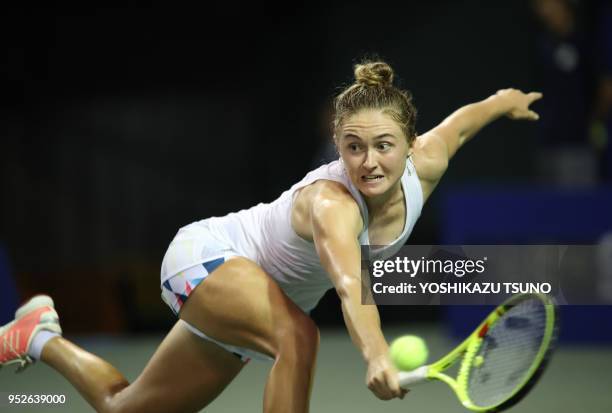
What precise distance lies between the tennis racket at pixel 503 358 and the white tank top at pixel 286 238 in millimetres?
482

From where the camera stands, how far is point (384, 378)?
248 cm

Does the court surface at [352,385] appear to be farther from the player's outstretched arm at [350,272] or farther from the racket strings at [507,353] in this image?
the player's outstretched arm at [350,272]

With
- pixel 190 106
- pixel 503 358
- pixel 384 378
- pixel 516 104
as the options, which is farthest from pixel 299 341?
pixel 190 106

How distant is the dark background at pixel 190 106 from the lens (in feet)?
25.5

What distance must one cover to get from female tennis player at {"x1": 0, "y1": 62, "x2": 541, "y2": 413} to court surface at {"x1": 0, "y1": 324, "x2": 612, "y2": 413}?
2.43 ft

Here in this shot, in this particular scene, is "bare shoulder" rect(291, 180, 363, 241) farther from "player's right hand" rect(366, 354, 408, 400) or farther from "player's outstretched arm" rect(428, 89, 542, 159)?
"player's outstretched arm" rect(428, 89, 542, 159)

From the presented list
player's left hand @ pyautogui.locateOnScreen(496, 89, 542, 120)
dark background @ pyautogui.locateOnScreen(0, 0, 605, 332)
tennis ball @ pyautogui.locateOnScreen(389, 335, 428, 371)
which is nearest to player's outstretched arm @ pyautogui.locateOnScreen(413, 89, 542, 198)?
player's left hand @ pyautogui.locateOnScreen(496, 89, 542, 120)

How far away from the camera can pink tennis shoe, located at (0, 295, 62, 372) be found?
363cm

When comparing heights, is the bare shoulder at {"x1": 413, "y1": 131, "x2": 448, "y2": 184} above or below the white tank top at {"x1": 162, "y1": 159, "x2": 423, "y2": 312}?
above

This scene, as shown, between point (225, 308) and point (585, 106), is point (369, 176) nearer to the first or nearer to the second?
point (225, 308)

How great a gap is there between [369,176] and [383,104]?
0.75ft

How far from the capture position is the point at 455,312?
241 inches

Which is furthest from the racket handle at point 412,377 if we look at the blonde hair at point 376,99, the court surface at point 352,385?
the court surface at point 352,385

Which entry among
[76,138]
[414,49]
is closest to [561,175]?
[414,49]
